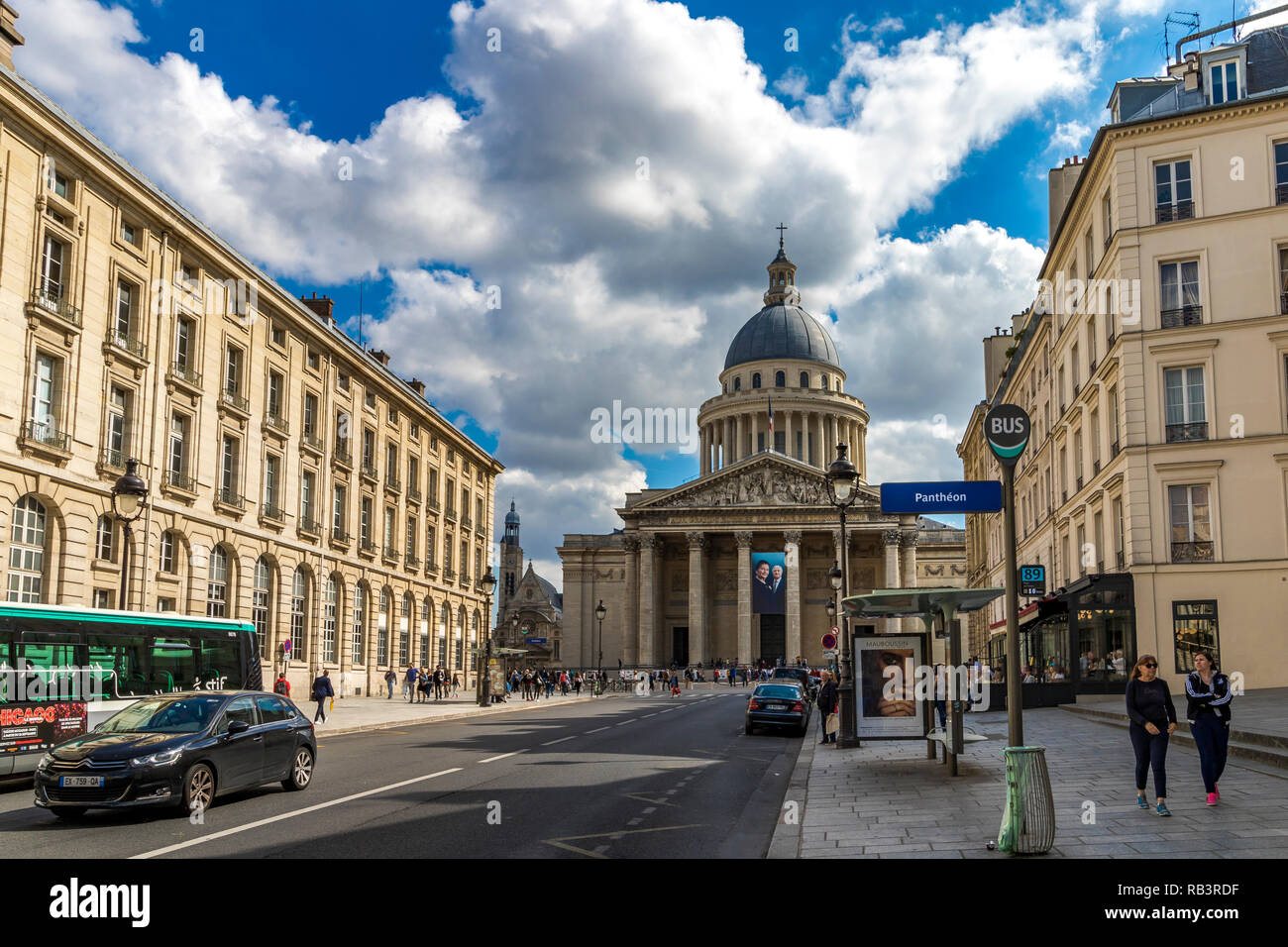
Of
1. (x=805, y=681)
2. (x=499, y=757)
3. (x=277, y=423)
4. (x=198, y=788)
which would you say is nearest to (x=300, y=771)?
(x=198, y=788)

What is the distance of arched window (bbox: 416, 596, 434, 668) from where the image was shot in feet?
192

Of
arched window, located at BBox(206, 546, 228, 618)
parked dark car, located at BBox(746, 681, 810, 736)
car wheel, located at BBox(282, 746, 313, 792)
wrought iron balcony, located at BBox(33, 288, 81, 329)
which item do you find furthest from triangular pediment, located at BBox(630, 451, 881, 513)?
car wheel, located at BBox(282, 746, 313, 792)

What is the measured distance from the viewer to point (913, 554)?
96.7m

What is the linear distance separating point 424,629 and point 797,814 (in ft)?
160

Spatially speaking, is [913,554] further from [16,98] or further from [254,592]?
[16,98]

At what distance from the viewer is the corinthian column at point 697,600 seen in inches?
3752

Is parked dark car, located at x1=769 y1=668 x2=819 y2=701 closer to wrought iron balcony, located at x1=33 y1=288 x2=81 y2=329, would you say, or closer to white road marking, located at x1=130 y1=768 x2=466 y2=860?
white road marking, located at x1=130 y1=768 x2=466 y2=860

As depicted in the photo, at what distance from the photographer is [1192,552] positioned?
98.4 ft

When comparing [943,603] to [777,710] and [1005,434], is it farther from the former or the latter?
[777,710]

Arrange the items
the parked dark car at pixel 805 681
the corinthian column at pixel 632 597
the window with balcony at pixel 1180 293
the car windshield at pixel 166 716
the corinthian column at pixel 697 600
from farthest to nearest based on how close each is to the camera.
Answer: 1. the corinthian column at pixel 632 597
2. the corinthian column at pixel 697 600
3. the parked dark car at pixel 805 681
4. the window with balcony at pixel 1180 293
5. the car windshield at pixel 166 716

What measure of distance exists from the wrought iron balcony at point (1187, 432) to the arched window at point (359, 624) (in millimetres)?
33506

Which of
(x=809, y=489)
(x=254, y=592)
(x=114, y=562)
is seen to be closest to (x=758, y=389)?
(x=809, y=489)

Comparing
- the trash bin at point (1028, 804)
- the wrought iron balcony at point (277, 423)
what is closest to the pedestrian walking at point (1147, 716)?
the trash bin at point (1028, 804)

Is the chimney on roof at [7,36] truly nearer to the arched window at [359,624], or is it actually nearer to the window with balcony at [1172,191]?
the arched window at [359,624]
